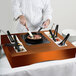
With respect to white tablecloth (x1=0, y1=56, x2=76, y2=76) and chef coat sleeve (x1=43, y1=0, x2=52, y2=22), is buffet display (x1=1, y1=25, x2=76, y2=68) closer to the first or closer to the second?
white tablecloth (x1=0, y1=56, x2=76, y2=76)

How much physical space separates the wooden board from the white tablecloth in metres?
0.03

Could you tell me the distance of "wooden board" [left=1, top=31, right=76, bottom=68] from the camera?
947 millimetres

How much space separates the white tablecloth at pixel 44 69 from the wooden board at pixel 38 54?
0.09 ft

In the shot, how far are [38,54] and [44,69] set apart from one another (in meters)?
0.11

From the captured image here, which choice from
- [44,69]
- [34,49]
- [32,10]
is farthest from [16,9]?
[44,69]

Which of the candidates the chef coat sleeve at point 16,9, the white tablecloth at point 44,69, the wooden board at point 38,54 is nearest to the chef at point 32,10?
the chef coat sleeve at point 16,9

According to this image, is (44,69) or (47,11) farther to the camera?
(47,11)

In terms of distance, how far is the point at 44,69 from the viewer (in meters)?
0.99

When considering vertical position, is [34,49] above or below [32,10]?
below

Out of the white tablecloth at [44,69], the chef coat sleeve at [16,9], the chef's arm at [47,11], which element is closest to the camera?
the white tablecloth at [44,69]

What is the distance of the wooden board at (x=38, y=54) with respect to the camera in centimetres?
95

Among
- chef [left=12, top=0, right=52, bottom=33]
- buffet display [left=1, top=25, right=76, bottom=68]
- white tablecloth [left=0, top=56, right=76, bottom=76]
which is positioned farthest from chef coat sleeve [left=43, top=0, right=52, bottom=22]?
white tablecloth [left=0, top=56, right=76, bottom=76]

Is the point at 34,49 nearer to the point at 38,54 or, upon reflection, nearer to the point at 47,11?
the point at 38,54

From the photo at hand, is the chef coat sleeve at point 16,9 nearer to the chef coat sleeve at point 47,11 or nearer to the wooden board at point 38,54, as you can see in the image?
the chef coat sleeve at point 47,11
